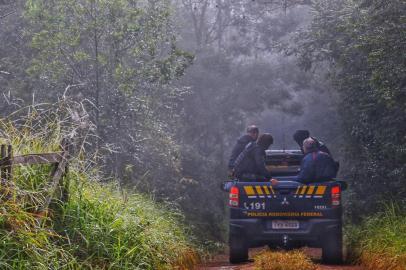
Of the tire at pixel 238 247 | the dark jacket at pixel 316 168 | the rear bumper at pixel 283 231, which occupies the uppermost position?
the dark jacket at pixel 316 168

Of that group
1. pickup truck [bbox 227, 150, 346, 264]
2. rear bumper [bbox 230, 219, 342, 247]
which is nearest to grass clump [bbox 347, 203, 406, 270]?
pickup truck [bbox 227, 150, 346, 264]

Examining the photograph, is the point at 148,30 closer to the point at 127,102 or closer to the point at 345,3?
the point at 127,102

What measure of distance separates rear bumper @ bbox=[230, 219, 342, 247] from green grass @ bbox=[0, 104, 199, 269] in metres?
1.93

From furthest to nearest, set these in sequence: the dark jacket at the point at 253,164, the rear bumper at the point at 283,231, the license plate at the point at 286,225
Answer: the dark jacket at the point at 253,164 → the license plate at the point at 286,225 → the rear bumper at the point at 283,231

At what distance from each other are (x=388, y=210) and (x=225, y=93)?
19.8 metres

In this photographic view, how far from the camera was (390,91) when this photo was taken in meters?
11.7

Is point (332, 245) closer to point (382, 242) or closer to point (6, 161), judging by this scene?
point (382, 242)

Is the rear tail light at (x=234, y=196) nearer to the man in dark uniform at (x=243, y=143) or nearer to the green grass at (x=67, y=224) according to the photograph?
the man in dark uniform at (x=243, y=143)

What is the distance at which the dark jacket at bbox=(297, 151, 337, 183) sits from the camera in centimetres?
1076

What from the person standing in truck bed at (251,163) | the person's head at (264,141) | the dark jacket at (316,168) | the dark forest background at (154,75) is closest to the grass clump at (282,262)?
the dark jacket at (316,168)

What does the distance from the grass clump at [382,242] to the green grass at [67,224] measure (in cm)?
293

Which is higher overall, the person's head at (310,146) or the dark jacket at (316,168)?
the person's head at (310,146)

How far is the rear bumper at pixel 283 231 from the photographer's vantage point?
10.5 m

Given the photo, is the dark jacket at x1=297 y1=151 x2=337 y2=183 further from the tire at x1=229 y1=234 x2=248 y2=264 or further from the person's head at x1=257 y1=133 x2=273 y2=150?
the tire at x1=229 y1=234 x2=248 y2=264
